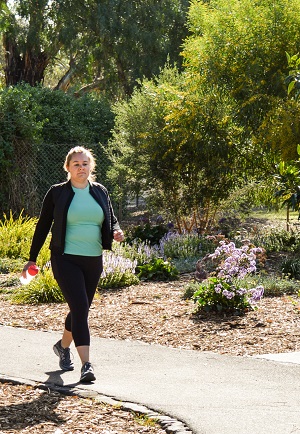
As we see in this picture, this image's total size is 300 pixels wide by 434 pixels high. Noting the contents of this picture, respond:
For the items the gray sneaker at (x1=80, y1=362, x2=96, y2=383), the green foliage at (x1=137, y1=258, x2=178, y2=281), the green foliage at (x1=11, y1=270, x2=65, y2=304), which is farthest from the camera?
the green foliage at (x1=137, y1=258, x2=178, y2=281)

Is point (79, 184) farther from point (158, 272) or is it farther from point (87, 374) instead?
point (158, 272)

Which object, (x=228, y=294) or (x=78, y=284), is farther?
(x=228, y=294)

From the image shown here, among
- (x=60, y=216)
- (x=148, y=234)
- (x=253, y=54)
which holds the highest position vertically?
(x=253, y=54)

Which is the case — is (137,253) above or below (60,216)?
below

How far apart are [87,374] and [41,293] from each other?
13.5 feet

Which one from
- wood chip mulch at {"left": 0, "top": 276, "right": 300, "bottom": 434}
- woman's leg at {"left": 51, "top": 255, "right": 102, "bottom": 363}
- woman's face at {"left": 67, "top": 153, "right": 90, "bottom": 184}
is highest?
woman's face at {"left": 67, "top": 153, "right": 90, "bottom": 184}

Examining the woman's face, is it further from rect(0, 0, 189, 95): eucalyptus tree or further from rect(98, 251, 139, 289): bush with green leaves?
rect(0, 0, 189, 95): eucalyptus tree

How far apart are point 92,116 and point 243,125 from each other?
6627 millimetres

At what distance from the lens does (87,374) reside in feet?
20.4

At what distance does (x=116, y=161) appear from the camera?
683 inches

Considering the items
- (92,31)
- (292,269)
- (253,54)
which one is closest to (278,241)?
(292,269)

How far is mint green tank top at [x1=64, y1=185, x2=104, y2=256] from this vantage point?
6.50 meters

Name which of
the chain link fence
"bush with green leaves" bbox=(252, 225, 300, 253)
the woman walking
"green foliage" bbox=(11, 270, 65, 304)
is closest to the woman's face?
the woman walking

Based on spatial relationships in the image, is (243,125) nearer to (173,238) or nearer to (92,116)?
(173,238)
